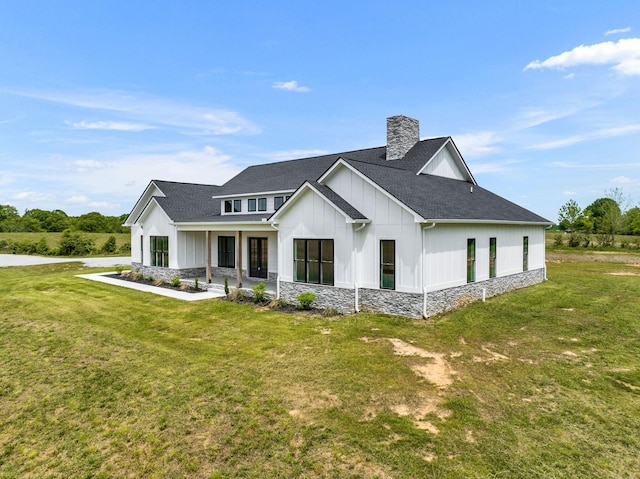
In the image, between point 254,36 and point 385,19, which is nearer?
point 385,19

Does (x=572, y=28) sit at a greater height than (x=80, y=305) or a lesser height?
greater

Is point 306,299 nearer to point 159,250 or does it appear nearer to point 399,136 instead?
point 399,136

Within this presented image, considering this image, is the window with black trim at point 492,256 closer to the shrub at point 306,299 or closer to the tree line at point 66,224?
the shrub at point 306,299

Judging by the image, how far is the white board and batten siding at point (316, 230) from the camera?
45.7 ft

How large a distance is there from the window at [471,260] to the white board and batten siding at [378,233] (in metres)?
3.63

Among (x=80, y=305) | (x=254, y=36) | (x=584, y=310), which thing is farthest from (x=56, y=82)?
(x=584, y=310)

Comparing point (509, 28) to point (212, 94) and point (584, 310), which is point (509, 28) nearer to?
point (584, 310)

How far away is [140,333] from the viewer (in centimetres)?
1234

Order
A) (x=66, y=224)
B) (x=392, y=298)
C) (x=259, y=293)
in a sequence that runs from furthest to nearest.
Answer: (x=66, y=224) < (x=259, y=293) < (x=392, y=298)

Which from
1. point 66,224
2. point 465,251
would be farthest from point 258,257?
point 66,224

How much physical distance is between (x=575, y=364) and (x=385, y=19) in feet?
52.2

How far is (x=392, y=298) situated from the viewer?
13.3 meters

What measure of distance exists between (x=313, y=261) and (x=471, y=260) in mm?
6477

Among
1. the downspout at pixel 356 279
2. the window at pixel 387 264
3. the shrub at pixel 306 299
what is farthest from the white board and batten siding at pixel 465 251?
the shrub at pixel 306 299
